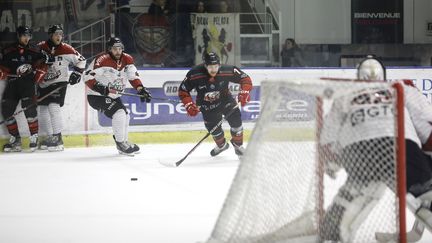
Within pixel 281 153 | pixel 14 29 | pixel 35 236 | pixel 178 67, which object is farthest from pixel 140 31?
pixel 281 153

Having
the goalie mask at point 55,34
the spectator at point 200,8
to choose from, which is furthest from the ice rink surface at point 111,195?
the spectator at point 200,8

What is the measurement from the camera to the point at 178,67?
25.7 feet

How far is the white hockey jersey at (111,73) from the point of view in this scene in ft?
22.3

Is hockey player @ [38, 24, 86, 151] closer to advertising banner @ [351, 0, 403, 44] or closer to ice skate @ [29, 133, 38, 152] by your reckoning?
ice skate @ [29, 133, 38, 152]

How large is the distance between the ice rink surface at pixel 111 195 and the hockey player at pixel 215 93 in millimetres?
303

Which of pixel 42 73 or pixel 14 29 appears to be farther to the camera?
pixel 14 29

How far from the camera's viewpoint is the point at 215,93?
6.53 meters

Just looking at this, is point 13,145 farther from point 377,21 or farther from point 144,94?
point 377,21

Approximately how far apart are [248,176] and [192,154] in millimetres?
3965

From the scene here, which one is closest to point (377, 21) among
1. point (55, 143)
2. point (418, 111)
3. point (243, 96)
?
point (243, 96)

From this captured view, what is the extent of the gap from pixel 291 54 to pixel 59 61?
7.87 feet

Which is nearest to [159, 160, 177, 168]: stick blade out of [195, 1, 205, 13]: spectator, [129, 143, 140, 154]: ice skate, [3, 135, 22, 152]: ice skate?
[129, 143, 140, 154]: ice skate

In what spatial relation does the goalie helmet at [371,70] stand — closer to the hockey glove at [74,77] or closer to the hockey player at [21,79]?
the hockey glove at [74,77]

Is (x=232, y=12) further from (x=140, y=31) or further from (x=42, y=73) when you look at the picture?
(x=42, y=73)
